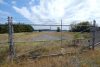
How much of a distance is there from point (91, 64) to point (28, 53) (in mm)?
4120

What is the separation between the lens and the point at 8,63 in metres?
9.49

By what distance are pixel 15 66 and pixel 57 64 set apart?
1869 millimetres

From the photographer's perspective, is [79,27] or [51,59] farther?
[79,27]

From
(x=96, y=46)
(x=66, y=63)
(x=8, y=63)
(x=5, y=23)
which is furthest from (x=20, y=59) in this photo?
(x=96, y=46)

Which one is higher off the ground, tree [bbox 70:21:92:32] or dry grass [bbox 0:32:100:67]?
tree [bbox 70:21:92:32]

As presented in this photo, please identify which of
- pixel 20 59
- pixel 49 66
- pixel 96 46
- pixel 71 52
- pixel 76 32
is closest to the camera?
pixel 49 66

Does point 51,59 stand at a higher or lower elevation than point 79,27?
lower

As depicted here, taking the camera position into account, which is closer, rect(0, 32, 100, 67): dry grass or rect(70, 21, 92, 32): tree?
rect(0, 32, 100, 67): dry grass

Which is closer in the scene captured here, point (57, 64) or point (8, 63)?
point (57, 64)

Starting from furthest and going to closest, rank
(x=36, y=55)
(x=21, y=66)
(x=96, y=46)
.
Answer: (x=96, y=46) → (x=36, y=55) → (x=21, y=66)

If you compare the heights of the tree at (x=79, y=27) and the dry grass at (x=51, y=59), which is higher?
the tree at (x=79, y=27)

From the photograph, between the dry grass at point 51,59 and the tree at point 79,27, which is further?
the tree at point 79,27

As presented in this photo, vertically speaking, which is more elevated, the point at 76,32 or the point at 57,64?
the point at 76,32

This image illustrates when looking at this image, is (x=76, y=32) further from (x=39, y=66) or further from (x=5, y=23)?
(x=39, y=66)
